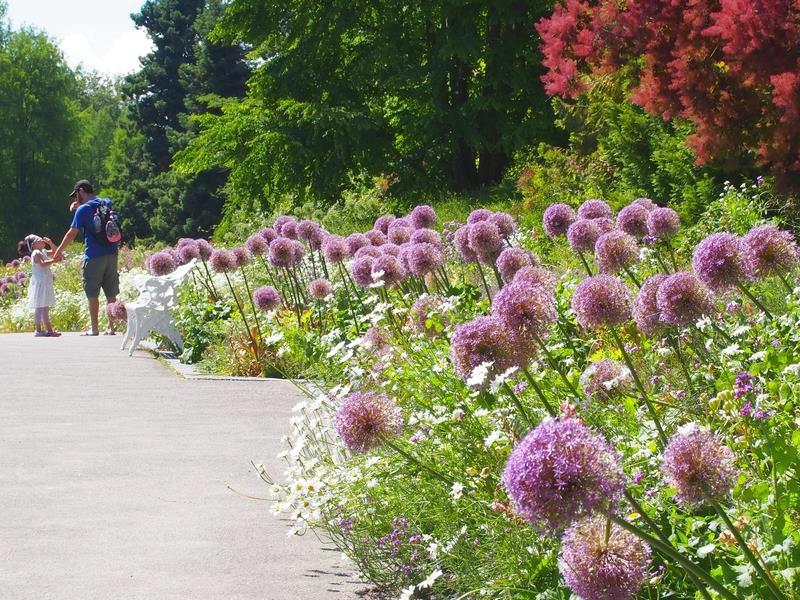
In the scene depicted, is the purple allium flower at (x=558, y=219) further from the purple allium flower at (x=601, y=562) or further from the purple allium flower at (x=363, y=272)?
the purple allium flower at (x=601, y=562)

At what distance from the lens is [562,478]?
6.75ft

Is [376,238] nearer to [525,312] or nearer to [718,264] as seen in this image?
[718,264]

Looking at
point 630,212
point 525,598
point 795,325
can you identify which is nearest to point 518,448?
point 525,598

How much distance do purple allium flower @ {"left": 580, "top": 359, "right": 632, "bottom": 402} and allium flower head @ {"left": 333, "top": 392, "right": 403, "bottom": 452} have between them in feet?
2.82

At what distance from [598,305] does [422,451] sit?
112cm

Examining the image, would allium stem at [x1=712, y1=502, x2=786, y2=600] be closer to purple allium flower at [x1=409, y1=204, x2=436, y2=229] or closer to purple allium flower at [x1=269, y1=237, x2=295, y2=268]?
purple allium flower at [x1=409, y1=204, x2=436, y2=229]

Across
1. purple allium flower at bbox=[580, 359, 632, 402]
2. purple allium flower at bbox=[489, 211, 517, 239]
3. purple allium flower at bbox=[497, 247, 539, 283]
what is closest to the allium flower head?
purple allium flower at bbox=[580, 359, 632, 402]

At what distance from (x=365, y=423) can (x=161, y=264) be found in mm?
10030

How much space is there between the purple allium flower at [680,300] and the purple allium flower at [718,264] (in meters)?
0.28

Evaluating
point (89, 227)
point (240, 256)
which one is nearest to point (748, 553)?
point (240, 256)

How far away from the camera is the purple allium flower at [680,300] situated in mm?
3695

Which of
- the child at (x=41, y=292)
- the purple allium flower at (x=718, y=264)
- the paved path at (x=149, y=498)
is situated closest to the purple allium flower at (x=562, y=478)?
the purple allium flower at (x=718, y=264)

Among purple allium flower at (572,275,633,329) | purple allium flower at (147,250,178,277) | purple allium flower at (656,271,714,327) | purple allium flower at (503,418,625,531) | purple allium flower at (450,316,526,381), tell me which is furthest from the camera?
purple allium flower at (147,250,178,277)

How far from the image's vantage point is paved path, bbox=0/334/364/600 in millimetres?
4449
